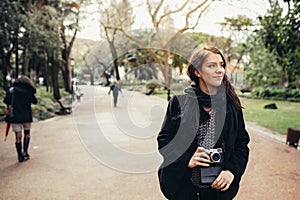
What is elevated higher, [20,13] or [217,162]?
[20,13]

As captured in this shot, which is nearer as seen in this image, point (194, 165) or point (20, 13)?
point (194, 165)

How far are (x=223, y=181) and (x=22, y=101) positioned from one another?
4648 millimetres

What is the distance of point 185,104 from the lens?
5.75ft

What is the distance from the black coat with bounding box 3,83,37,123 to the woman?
4.21 m

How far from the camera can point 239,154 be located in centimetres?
180

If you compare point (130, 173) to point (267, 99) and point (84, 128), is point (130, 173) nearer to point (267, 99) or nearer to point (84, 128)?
point (84, 128)

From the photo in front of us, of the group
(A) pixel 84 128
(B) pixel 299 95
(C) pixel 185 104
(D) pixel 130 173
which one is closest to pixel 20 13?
(A) pixel 84 128

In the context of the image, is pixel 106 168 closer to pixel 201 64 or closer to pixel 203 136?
pixel 203 136

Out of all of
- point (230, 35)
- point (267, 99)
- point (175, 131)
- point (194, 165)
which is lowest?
point (267, 99)

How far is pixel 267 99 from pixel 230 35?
15219 mm

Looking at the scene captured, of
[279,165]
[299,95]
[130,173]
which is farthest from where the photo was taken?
[299,95]

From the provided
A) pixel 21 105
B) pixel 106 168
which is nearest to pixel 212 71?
pixel 106 168

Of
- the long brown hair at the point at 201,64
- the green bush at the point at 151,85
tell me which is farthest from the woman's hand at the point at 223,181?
the green bush at the point at 151,85

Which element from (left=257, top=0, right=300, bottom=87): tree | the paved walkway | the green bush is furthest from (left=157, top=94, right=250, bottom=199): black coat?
the green bush
